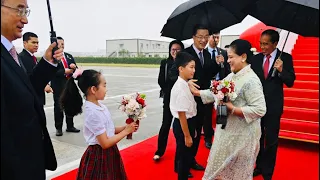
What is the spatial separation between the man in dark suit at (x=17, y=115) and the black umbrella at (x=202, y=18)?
6.41ft

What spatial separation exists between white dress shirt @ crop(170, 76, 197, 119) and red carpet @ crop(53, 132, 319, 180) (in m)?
1.09

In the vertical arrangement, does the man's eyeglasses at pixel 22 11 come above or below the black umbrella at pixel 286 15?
below

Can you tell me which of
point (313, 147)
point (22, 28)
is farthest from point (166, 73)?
point (313, 147)

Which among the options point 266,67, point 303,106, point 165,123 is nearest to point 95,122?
point 165,123

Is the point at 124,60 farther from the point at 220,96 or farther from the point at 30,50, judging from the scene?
the point at 220,96

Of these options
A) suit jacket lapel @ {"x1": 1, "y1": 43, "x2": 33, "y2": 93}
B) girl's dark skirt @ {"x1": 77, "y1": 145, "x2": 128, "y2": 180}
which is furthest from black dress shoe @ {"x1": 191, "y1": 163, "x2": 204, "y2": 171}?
suit jacket lapel @ {"x1": 1, "y1": 43, "x2": 33, "y2": 93}

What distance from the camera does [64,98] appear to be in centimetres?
246

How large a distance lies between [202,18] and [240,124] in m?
1.57

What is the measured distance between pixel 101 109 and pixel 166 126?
1.58 metres

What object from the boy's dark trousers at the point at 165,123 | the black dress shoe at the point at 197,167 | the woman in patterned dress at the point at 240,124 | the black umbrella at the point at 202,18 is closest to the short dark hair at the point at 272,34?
the black umbrella at the point at 202,18

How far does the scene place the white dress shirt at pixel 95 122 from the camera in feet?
6.79

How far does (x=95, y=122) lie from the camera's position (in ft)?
6.81

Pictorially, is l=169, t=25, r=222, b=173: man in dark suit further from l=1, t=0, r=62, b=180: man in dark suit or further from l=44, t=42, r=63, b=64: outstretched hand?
l=1, t=0, r=62, b=180: man in dark suit

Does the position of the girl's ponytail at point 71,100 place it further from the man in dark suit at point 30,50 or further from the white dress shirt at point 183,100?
the man in dark suit at point 30,50
